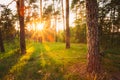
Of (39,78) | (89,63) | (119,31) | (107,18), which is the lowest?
(39,78)

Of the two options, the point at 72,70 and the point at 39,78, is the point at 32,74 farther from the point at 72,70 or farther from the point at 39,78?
the point at 72,70

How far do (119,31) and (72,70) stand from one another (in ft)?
14.5

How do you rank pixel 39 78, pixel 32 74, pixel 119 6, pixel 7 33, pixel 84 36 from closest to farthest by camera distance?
pixel 39 78
pixel 32 74
pixel 119 6
pixel 7 33
pixel 84 36

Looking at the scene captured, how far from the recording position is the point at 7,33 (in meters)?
17.5

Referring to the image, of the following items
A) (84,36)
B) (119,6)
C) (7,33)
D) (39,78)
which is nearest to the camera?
(39,78)

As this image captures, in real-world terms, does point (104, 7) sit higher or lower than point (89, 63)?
higher

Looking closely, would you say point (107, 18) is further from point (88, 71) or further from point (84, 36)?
point (84, 36)

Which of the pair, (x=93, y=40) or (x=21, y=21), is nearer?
(x=93, y=40)

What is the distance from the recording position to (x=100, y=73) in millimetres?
8641

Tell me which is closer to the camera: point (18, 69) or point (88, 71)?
point (88, 71)

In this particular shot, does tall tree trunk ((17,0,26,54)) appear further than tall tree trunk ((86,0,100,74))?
Yes

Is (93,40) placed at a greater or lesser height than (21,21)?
lesser

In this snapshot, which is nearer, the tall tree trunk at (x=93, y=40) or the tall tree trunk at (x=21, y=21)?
the tall tree trunk at (x=93, y=40)

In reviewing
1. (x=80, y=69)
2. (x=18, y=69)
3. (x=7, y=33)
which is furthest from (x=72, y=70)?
(x=7, y=33)
